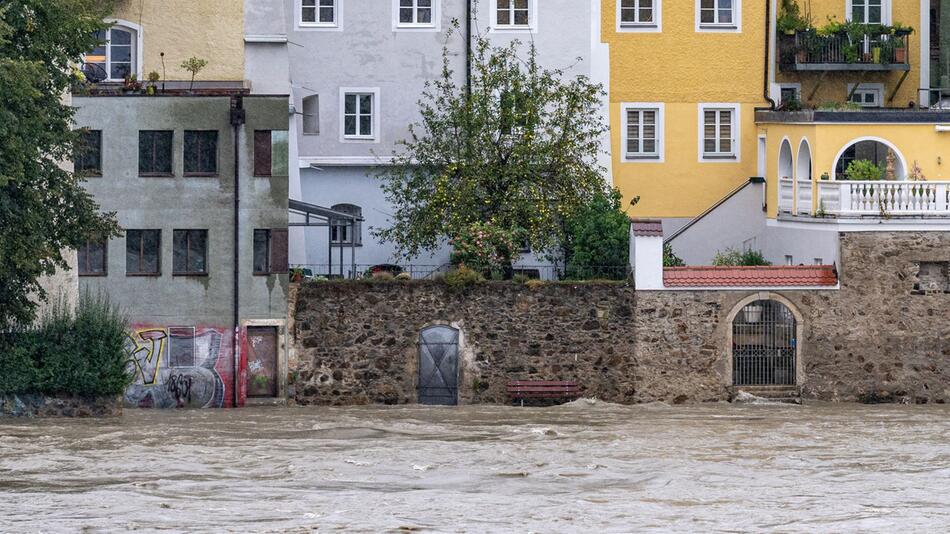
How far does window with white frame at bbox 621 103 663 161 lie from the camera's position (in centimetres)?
6366

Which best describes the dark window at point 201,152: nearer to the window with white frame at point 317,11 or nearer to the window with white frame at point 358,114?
the window with white frame at point 358,114

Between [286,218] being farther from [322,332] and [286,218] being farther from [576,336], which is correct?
[576,336]

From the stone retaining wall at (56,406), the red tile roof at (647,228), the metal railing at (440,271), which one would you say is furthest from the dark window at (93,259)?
the red tile roof at (647,228)

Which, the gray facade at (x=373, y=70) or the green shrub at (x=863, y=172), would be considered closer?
the green shrub at (x=863, y=172)

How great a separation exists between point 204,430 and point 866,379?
Answer: 16432mm

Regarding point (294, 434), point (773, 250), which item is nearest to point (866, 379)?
point (773, 250)

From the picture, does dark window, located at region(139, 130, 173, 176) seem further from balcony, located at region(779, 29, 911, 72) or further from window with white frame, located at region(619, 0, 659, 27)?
balcony, located at region(779, 29, 911, 72)

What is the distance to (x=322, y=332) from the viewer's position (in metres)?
55.5

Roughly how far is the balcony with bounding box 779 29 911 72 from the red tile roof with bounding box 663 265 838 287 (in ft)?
31.1

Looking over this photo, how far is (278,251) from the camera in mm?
55656

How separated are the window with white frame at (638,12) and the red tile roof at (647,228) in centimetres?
893

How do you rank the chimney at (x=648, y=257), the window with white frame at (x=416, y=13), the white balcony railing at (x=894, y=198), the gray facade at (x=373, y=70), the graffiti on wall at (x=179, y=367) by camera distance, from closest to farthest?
the graffiti on wall at (x=179, y=367)
the chimney at (x=648, y=257)
the white balcony railing at (x=894, y=198)
the gray facade at (x=373, y=70)
the window with white frame at (x=416, y=13)

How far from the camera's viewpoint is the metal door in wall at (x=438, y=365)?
5550 cm

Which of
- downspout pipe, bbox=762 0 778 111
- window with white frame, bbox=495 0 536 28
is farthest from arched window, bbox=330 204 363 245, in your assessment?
downspout pipe, bbox=762 0 778 111
